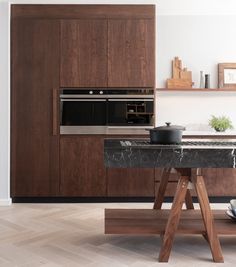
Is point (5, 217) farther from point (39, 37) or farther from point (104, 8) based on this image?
point (104, 8)

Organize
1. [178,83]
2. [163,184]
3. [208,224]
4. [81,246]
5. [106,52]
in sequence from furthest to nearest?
1. [178,83]
2. [106,52]
3. [163,184]
4. [81,246]
5. [208,224]

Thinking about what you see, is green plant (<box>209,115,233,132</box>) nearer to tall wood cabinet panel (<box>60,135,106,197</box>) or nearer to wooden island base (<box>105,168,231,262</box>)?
tall wood cabinet panel (<box>60,135,106,197</box>)

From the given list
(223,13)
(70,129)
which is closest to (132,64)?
(70,129)

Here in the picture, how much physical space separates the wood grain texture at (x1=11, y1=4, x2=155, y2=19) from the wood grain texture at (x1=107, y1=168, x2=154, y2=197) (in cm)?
180

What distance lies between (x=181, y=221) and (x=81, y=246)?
2.62 feet

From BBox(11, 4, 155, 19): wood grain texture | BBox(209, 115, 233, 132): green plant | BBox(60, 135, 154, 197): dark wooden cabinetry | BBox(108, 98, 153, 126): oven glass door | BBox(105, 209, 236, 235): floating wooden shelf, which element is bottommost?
BBox(105, 209, 236, 235): floating wooden shelf

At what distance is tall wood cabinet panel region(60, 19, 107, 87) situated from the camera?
457 cm

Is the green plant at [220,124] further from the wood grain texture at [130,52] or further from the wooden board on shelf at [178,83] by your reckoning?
the wood grain texture at [130,52]

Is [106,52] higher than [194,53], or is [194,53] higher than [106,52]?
[194,53]

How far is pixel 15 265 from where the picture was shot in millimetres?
2625

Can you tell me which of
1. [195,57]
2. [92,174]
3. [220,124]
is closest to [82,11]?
[195,57]

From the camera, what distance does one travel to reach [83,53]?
4.57 meters

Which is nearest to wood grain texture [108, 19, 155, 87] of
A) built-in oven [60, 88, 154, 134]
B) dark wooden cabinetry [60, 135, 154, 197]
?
built-in oven [60, 88, 154, 134]

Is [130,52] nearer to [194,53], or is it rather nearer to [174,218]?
[194,53]
